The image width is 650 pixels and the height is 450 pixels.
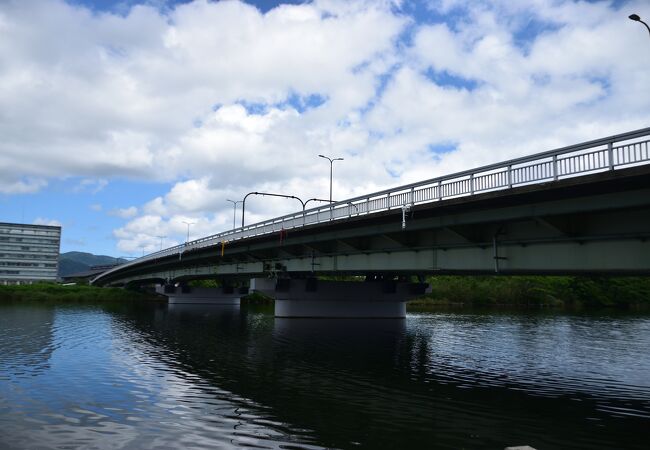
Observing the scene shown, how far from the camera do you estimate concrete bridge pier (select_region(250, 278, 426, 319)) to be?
55750 millimetres

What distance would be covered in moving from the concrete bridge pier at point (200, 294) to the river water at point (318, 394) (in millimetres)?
71009

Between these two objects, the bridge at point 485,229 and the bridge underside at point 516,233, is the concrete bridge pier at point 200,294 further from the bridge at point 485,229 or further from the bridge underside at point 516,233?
the bridge underside at point 516,233

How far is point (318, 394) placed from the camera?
18.4 m

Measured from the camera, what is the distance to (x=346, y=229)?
3716cm

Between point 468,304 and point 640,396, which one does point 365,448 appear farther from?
point 468,304

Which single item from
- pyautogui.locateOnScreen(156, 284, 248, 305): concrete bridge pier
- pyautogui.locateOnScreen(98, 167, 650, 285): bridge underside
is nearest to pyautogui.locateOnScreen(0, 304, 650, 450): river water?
pyautogui.locateOnScreen(98, 167, 650, 285): bridge underside

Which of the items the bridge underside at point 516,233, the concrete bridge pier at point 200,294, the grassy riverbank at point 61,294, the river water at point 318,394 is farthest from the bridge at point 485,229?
the grassy riverbank at point 61,294

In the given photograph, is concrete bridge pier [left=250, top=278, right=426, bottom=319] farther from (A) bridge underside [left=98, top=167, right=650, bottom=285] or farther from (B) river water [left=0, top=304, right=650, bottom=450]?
(B) river water [left=0, top=304, right=650, bottom=450]

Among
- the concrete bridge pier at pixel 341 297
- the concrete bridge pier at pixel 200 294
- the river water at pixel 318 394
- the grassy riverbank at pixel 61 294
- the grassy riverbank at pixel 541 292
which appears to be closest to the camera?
the river water at pixel 318 394

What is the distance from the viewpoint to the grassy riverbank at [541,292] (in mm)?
116062

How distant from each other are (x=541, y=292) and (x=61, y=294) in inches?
4326

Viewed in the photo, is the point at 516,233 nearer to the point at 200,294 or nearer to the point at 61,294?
the point at 200,294

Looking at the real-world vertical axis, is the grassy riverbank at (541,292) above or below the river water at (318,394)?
above

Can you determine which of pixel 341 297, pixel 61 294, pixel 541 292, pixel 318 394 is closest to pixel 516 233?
pixel 318 394
